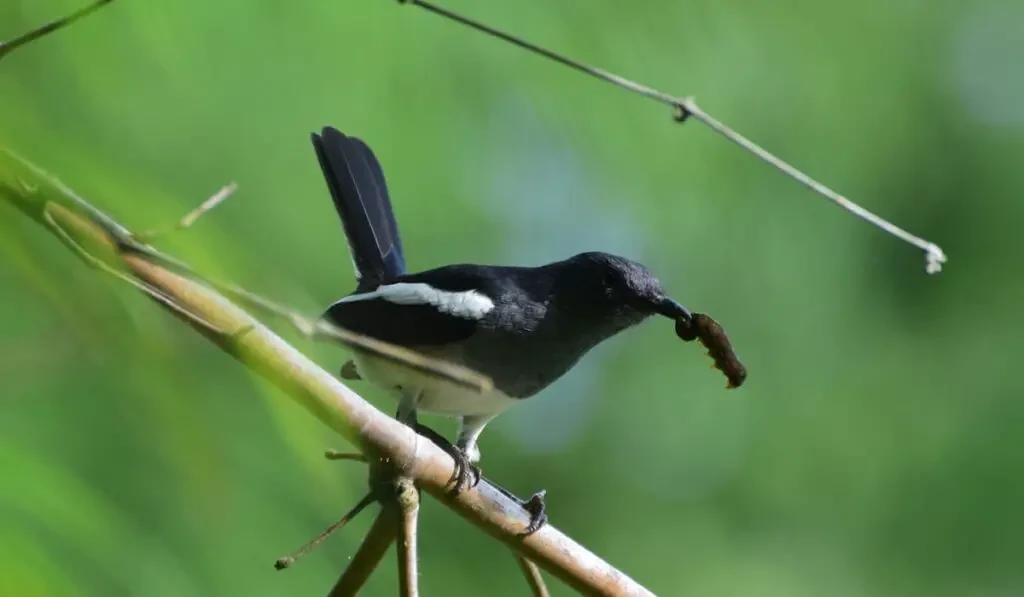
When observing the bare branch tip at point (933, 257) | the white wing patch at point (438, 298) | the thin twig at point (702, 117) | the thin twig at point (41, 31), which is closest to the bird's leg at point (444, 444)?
the white wing patch at point (438, 298)

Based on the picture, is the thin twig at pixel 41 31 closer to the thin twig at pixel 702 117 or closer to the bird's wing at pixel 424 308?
the thin twig at pixel 702 117

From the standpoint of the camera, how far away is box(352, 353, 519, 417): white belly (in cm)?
248

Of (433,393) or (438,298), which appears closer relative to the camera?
(433,393)

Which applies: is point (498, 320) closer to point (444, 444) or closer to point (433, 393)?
point (433, 393)

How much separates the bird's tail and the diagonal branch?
1321 millimetres

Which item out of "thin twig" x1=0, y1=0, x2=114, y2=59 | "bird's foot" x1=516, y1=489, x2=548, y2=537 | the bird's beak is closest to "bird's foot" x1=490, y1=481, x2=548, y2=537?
"bird's foot" x1=516, y1=489, x2=548, y2=537

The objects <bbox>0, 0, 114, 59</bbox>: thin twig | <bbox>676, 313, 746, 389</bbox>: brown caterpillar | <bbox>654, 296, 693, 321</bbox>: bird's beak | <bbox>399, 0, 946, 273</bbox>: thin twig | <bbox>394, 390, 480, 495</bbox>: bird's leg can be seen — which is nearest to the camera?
<bbox>0, 0, 114, 59</bbox>: thin twig

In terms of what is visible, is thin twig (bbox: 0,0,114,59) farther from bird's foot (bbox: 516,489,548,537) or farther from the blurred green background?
bird's foot (bbox: 516,489,548,537)

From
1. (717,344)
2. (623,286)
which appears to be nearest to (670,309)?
(623,286)

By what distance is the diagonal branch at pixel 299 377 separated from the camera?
0.62 metres

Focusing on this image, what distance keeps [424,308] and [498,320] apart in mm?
200

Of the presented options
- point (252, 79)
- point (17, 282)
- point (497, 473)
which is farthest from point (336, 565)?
point (497, 473)

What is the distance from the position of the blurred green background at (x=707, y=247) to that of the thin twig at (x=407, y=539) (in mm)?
170

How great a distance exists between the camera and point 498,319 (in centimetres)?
266
